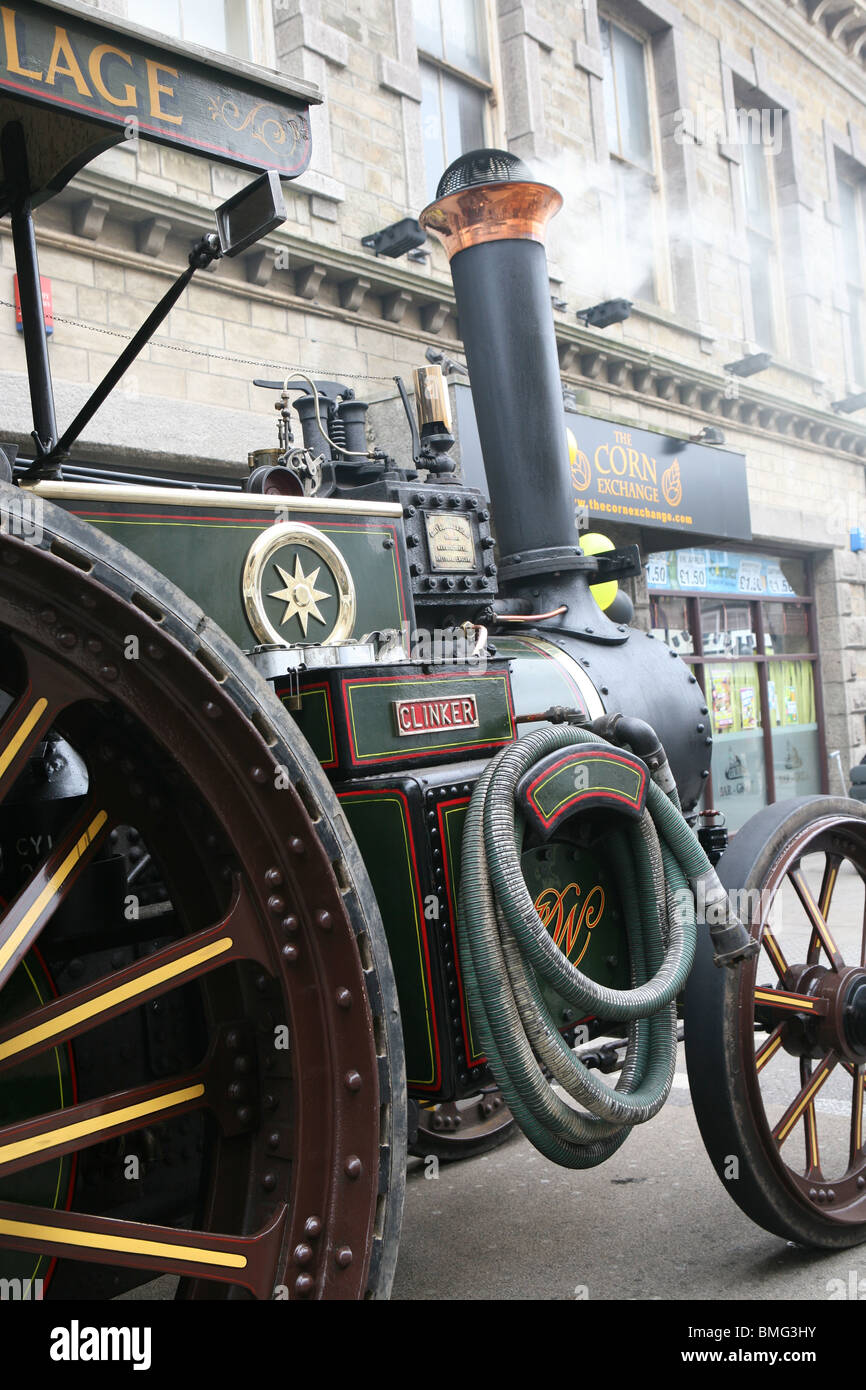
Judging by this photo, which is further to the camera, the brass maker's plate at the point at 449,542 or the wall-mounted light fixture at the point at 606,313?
the wall-mounted light fixture at the point at 606,313

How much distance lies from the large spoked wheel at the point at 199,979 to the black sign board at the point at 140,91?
0.81 meters

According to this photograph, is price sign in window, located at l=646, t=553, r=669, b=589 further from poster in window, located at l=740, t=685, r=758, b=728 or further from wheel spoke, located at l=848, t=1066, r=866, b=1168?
wheel spoke, located at l=848, t=1066, r=866, b=1168

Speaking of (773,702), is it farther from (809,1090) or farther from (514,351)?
(809,1090)

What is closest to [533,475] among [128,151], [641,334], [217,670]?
[217,670]

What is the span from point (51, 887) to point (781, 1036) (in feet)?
6.00

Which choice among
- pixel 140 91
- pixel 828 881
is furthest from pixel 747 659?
pixel 140 91

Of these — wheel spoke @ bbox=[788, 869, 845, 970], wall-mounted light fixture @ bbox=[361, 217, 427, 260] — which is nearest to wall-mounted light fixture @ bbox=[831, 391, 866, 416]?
wall-mounted light fixture @ bbox=[361, 217, 427, 260]

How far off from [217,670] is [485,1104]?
2.39 m

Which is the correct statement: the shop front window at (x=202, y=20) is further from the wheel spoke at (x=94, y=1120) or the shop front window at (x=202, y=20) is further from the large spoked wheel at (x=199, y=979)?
the wheel spoke at (x=94, y=1120)

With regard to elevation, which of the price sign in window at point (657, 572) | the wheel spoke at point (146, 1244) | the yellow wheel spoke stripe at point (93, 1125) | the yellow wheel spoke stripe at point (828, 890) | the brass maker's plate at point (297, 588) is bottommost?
the wheel spoke at point (146, 1244)

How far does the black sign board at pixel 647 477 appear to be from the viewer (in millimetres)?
7230

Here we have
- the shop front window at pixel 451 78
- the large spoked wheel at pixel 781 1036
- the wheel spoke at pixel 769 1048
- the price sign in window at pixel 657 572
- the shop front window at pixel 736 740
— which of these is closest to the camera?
the large spoked wheel at pixel 781 1036

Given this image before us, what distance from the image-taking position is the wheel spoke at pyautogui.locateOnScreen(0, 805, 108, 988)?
1.39 meters

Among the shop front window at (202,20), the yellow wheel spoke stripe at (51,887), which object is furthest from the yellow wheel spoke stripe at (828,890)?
the shop front window at (202,20)
